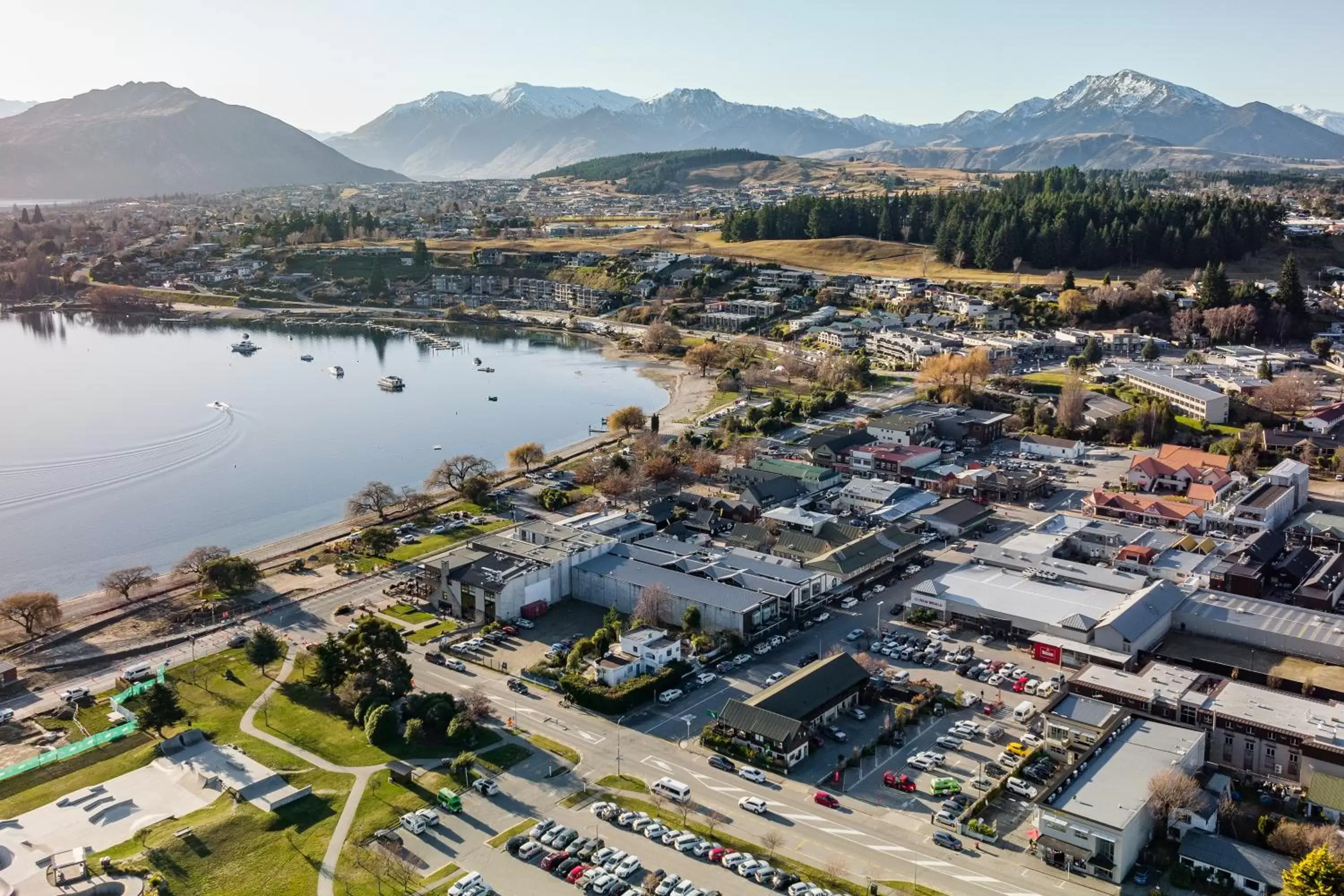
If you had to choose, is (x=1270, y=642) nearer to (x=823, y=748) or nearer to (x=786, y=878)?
(x=823, y=748)

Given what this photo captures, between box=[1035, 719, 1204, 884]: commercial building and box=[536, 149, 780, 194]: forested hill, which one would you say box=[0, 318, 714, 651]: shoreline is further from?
box=[536, 149, 780, 194]: forested hill

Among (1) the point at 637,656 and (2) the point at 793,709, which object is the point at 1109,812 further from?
(1) the point at 637,656

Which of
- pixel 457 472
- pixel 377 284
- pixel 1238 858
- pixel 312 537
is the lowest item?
pixel 312 537

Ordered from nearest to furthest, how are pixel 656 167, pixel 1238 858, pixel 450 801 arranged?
pixel 1238 858, pixel 450 801, pixel 656 167

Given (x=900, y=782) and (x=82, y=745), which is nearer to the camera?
(x=900, y=782)

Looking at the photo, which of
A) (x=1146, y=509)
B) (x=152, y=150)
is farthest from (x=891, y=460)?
(x=152, y=150)

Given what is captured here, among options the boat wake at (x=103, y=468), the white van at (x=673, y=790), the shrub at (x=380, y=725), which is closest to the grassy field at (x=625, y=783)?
the white van at (x=673, y=790)

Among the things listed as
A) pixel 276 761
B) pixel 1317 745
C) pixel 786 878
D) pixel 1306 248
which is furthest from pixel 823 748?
pixel 1306 248
